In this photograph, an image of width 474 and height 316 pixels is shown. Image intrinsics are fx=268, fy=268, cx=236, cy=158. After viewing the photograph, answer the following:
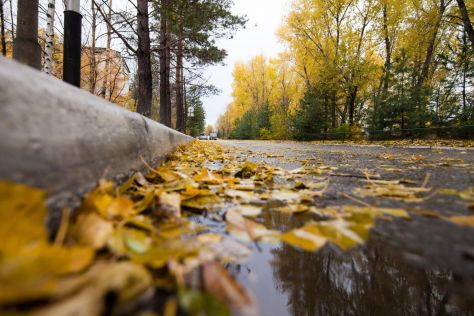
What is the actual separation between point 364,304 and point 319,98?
19.8m

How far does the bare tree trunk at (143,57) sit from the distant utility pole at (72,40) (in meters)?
3.35

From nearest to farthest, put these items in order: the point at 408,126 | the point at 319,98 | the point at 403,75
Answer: the point at 408,126 → the point at 403,75 → the point at 319,98

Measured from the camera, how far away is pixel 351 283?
0.81 m

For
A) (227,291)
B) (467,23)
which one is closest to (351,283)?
(227,291)

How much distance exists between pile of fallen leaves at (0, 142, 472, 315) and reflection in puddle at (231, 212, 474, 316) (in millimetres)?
66

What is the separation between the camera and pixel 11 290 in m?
Answer: 0.32

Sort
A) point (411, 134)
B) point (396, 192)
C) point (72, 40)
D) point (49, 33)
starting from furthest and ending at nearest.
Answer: point (411, 134), point (49, 33), point (72, 40), point (396, 192)

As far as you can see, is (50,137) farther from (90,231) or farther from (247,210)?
(247,210)

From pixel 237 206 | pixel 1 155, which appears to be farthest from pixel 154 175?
pixel 1 155

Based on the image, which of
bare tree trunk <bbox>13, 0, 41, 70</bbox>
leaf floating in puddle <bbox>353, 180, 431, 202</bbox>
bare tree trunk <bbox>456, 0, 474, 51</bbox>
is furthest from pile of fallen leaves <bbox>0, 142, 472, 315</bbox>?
bare tree trunk <bbox>456, 0, 474, 51</bbox>

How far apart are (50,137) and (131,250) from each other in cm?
28

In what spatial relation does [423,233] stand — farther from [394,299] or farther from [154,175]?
[154,175]

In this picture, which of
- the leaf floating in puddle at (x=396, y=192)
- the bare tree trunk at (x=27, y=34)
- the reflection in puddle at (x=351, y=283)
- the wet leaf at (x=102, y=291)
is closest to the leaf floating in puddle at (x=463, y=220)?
the reflection in puddle at (x=351, y=283)

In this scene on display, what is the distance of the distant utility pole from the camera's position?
2.95m
